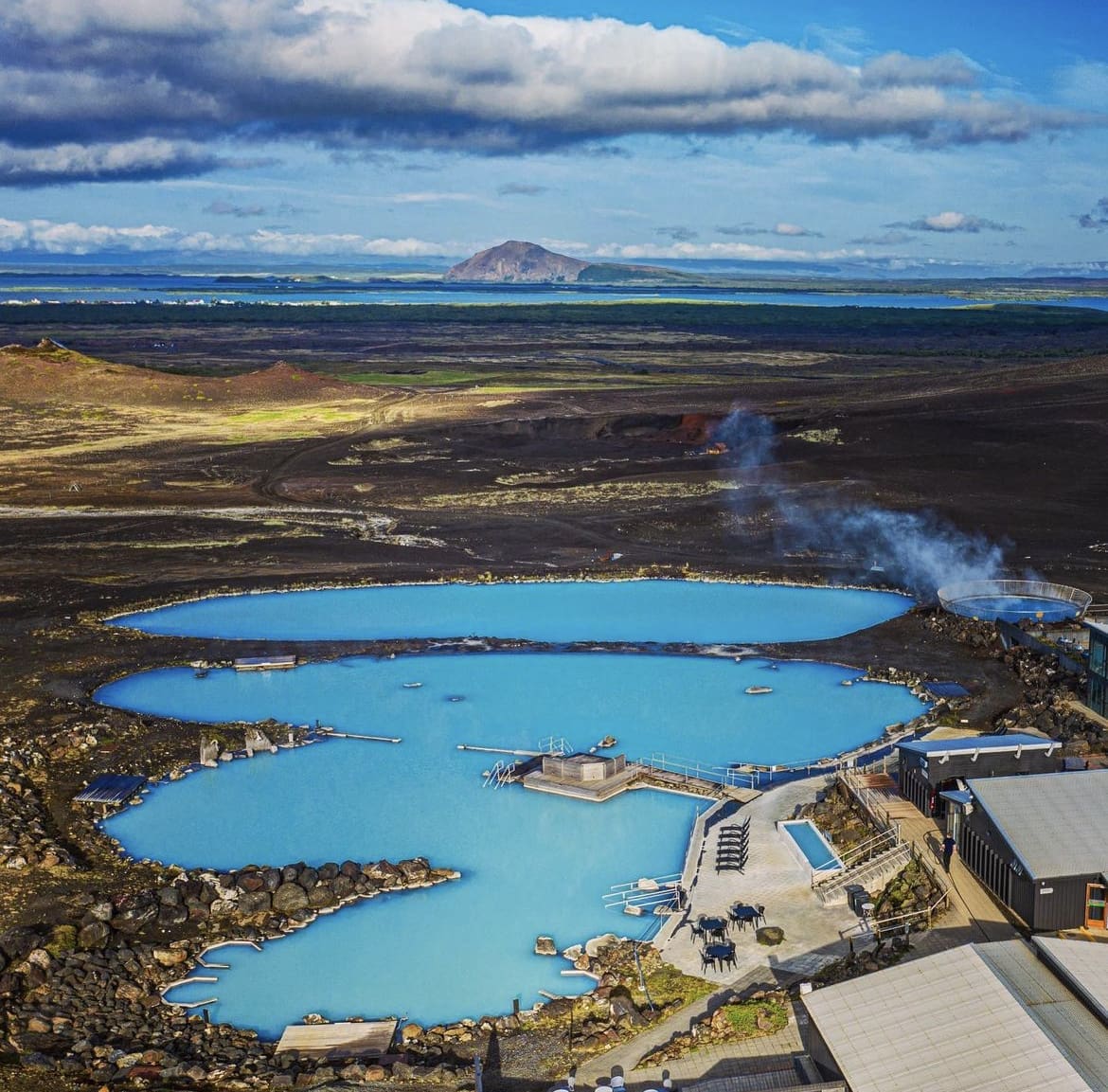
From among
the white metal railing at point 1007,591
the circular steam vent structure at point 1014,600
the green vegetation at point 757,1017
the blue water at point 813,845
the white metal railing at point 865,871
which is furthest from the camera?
the white metal railing at point 1007,591

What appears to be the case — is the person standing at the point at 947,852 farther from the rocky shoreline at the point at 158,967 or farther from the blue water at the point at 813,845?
the rocky shoreline at the point at 158,967

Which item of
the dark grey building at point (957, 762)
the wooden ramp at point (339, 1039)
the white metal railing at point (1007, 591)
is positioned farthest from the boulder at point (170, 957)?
the white metal railing at point (1007, 591)

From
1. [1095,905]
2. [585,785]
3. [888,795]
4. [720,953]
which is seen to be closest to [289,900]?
[585,785]

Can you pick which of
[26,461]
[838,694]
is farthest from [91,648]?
[26,461]

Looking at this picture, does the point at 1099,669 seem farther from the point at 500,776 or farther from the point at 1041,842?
the point at 500,776

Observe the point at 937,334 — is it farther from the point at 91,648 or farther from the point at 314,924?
the point at 314,924

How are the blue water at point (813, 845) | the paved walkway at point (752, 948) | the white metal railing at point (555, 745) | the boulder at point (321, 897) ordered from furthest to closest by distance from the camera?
the white metal railing at point (555, 745), the blue water at point (813, 845), the boulder at point (321, 897), the paved walkway at point (752, 948)
